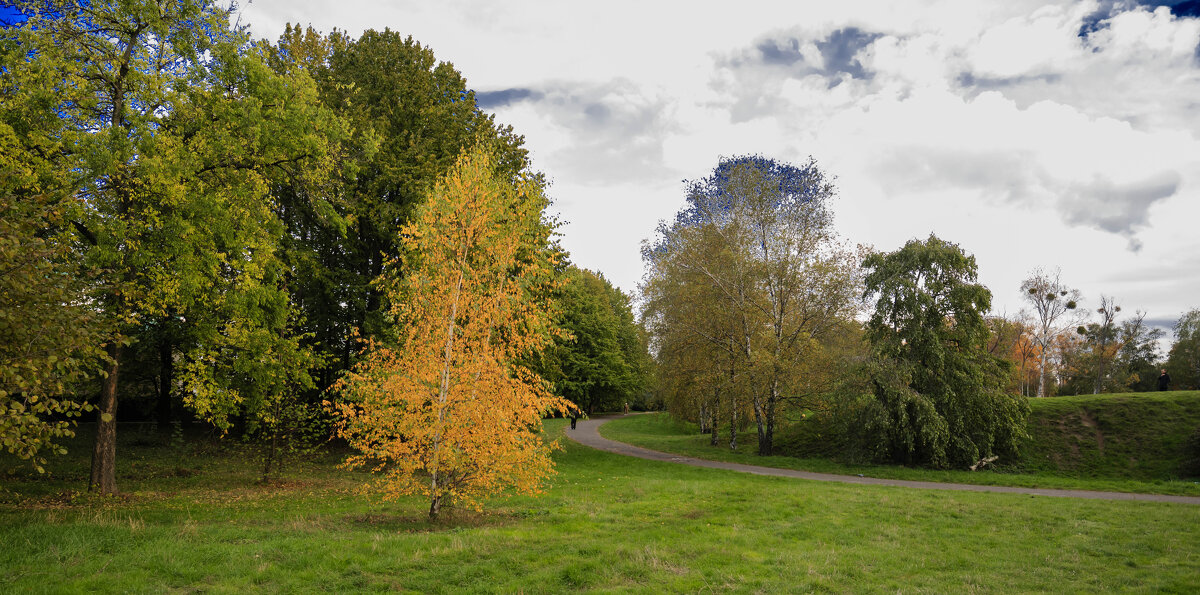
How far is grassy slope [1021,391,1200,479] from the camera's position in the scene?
68.2 feet

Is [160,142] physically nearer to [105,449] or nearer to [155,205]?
[155,205]

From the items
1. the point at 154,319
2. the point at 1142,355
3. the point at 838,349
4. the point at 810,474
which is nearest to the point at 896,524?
the point at 810,474

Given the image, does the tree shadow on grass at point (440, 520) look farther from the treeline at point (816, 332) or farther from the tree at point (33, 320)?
the treeline at point (816, 332)

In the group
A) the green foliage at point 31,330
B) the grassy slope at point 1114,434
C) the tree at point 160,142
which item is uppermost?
the tree at point 160,142

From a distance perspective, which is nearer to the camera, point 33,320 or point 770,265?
point 33,320

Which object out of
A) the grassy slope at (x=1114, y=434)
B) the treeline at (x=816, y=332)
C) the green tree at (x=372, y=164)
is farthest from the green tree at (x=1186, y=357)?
the green tree at (x=372, y=164)

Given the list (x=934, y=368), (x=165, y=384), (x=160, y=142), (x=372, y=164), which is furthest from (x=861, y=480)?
(x=165, y=384)

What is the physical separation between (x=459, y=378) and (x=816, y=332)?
62.4ft

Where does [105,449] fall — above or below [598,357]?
below

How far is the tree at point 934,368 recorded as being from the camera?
2178cm

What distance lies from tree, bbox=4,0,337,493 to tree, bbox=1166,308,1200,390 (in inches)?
2400

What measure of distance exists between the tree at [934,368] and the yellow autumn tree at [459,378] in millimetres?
16064

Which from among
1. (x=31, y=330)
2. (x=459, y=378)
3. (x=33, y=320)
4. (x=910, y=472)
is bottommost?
(x=910, y=472)

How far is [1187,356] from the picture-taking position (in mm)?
45969
